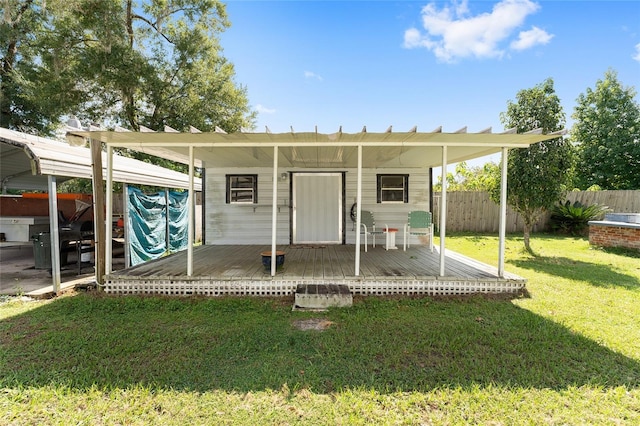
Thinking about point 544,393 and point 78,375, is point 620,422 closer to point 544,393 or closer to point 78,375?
point 544,393

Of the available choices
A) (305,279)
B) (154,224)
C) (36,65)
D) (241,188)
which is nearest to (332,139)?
(305,279)

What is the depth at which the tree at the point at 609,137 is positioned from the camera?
16.5 meters

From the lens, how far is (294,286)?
4316mm

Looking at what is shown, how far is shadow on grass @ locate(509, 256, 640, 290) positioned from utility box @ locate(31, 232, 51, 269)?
9096mm

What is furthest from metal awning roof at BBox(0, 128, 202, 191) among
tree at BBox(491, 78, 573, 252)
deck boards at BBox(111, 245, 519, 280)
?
tree at BBox(491, 78, 573, 252)

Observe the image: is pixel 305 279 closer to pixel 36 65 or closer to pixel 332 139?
pixel 332 139

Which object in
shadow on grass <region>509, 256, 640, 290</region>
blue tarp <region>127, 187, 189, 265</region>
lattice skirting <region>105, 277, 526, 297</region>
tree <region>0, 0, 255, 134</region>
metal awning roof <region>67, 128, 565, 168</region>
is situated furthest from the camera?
tree <region>0, 0, 255, 134</region>

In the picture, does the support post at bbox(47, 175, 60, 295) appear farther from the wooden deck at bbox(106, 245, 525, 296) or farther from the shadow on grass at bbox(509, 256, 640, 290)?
the shadow on grass at bbox(509, 256, 640, 290)

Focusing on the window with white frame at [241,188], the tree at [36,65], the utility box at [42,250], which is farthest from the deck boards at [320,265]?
the tree at [36,65]

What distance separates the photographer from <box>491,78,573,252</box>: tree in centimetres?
674

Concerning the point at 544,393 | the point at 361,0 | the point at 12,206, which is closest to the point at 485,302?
the point at 544,393

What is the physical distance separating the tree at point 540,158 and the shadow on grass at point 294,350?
4.30 meters

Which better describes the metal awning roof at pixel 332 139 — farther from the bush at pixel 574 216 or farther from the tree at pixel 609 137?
the tree at pixel 609 137

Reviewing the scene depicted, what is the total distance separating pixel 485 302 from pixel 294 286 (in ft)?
8.89
